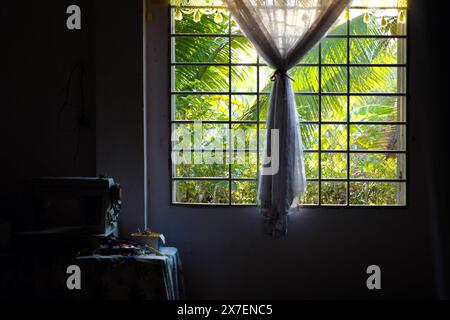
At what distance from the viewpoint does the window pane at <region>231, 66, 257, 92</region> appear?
3320 millimetres

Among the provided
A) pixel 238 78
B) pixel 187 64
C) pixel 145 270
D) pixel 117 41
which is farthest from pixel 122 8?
pixel 145 270

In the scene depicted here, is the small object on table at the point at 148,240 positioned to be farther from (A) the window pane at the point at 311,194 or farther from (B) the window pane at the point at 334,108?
(B) the window pane at the point at 334,108

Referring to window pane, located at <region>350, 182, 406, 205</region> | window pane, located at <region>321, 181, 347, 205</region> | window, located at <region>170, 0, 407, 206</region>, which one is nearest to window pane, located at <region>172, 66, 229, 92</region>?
window, located at <region>170, 0, 407, 206</region>

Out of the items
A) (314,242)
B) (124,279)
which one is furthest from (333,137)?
(124,279)

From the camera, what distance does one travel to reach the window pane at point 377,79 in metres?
3.29

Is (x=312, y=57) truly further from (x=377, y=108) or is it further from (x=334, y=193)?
(x=334, y=193)

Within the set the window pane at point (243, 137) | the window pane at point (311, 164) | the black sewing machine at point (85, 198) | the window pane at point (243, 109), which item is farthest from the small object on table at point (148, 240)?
the window pane at point (311, 164)

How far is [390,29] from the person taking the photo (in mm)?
3285

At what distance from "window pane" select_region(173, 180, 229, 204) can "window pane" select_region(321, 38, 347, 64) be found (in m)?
1.05

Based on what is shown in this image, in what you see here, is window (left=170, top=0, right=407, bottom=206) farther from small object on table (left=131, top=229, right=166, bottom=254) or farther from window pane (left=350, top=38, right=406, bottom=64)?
small object on table (left=131, top=229, right=166, bottom=254)

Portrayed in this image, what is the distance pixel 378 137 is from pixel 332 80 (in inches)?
18.9

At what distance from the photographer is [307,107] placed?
330 cm
